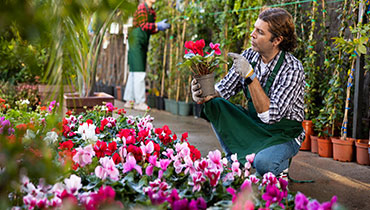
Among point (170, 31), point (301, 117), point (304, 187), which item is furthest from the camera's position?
point (170, 31)

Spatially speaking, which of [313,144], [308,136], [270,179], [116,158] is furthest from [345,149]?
[116,158]

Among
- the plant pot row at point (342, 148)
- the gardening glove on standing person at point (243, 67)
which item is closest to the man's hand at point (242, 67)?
the gardening glove on standing person at point (243, 67)

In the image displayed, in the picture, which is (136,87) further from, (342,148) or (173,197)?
(173,197)

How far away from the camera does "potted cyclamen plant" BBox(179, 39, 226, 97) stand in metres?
1.97

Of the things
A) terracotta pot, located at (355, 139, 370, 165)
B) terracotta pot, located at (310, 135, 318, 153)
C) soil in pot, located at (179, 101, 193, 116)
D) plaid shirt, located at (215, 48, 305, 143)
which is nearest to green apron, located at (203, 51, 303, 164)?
plaid shirt, located at (215, 48, 305, 143)

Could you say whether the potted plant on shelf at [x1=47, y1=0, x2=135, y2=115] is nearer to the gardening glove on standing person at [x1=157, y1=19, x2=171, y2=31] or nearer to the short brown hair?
the short brown hair

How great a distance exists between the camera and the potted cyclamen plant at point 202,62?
1968mm

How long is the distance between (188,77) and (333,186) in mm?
4186

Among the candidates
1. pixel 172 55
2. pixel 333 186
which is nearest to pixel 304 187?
pixel 333 186

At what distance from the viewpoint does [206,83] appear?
2.08 meters

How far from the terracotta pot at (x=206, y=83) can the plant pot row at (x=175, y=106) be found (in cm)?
404

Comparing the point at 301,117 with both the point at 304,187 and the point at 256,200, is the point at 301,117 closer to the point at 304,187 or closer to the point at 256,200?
the point at 304,187

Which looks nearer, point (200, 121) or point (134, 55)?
point (200, 121)

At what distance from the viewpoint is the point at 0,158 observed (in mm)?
527
